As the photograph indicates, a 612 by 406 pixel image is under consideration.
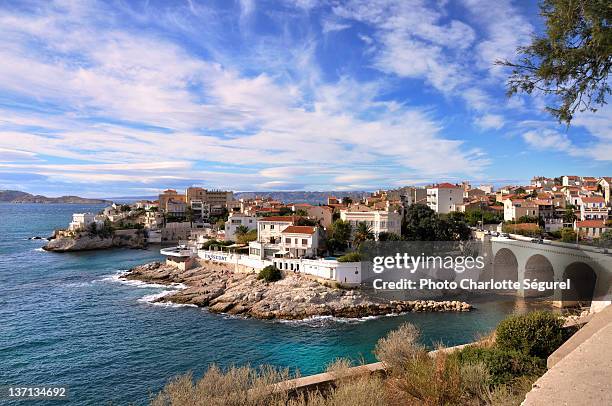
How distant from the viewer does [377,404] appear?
5016 mm

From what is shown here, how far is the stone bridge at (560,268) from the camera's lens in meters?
19.5

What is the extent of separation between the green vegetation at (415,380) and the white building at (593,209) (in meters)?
38.9

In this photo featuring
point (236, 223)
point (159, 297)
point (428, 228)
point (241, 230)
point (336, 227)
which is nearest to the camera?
point (159, 297)

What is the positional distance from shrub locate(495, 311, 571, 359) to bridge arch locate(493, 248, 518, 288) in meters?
20.2

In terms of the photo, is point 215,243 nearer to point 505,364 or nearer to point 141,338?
point 141,338

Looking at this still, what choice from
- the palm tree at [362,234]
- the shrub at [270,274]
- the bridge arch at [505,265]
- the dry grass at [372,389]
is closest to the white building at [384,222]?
the palm tree at [362,234]

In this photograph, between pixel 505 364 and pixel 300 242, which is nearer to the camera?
pixel 505 364

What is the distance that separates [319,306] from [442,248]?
1307 cm

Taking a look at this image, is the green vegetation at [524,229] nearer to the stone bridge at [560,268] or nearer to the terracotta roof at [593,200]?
the stone bridge at [560,268]

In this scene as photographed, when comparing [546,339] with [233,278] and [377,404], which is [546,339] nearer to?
[377,404]

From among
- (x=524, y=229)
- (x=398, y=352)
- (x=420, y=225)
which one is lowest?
(x=398, y=352)

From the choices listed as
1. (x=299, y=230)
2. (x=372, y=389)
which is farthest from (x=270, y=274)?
(x=372, y=389)

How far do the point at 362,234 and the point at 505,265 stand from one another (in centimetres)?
1030

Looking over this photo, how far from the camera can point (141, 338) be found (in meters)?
17.6
